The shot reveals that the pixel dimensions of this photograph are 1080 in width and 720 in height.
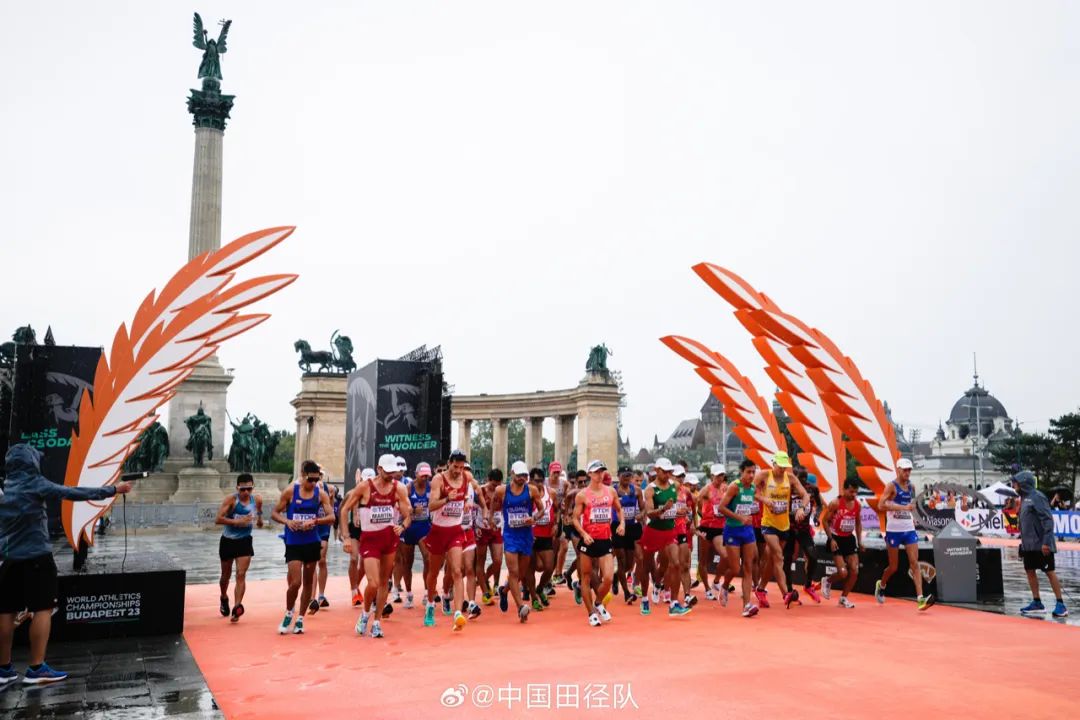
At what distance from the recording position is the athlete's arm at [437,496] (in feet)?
33.5

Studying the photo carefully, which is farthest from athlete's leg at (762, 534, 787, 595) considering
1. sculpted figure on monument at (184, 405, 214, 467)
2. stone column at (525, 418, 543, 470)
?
stone column at (525, 418, 543, 470)

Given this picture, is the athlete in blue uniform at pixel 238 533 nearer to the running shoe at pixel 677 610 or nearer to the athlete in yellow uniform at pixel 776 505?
the running shoe at pixel 677 610

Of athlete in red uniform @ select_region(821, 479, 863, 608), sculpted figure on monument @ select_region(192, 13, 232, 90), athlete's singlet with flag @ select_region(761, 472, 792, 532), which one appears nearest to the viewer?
athlete's singlet with flag @ select_region(761, 472, 792, 532)

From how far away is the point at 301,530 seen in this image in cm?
1002

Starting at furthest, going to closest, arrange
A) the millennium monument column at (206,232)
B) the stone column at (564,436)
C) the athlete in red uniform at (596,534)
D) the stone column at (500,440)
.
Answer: the stone column at (500,440), the stone column at (564,436), the millennium monument column at (206,232), the athlete in red uniform at (596,534)

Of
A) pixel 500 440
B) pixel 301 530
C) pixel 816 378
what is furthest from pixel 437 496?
pixel 500 440

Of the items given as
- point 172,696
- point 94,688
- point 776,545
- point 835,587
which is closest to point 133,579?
point 94,688

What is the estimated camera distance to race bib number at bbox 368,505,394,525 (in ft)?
31.5

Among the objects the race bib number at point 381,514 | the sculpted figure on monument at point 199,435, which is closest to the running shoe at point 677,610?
the race bib number at point 381,514

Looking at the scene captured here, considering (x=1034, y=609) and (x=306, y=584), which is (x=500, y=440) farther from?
(x=306, y=584)

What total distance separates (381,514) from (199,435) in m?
29.1

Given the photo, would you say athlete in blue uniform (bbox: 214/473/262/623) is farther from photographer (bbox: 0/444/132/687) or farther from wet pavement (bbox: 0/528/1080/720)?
photographer (bbox: 0/444/132/687)

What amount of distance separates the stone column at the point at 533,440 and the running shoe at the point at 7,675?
177 ft

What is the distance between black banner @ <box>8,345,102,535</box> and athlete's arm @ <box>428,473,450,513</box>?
12475 mm
